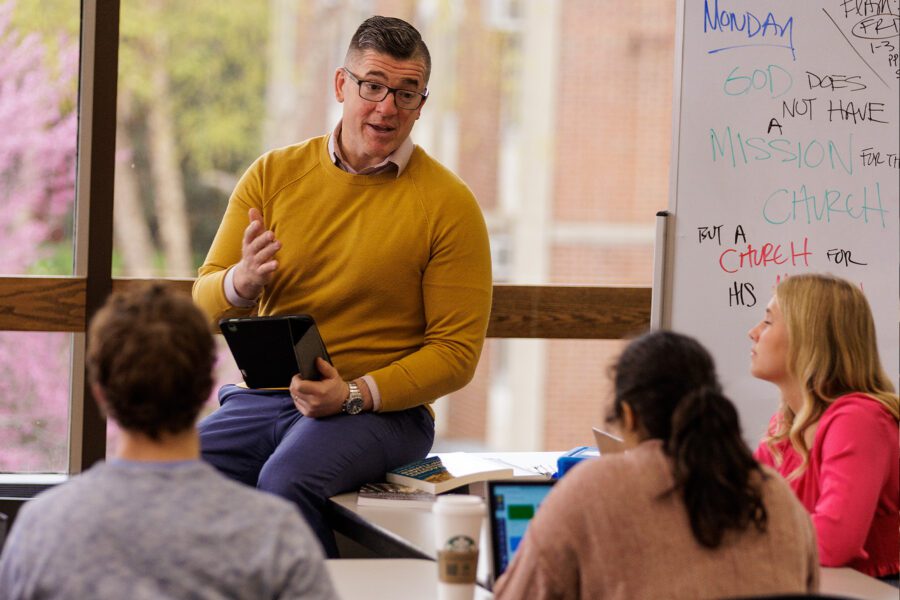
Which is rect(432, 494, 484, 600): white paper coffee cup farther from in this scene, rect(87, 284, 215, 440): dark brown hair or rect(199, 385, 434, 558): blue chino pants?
rect(199, 385, 434, 558): blue chino pants

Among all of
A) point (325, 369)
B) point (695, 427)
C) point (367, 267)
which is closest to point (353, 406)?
→ point (325, 369)

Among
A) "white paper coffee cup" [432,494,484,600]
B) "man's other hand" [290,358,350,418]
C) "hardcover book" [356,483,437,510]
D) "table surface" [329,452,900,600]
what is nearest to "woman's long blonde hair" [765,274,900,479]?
"table surface" [329,452,900,600]

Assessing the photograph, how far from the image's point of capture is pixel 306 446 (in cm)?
241

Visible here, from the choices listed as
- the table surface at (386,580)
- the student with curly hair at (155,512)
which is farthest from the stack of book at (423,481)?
the student with curly hair at (155,512)

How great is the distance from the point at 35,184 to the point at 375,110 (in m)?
1.38

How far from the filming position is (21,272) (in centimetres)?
337

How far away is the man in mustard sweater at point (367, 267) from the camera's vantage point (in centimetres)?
254

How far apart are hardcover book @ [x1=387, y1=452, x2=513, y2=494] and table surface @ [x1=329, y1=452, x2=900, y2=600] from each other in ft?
0.29

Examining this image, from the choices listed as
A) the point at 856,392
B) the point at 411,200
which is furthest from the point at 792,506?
the point at 411,200

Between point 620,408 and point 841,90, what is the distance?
6.62 ft

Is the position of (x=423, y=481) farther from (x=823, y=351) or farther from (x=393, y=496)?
(x=823, y=351)

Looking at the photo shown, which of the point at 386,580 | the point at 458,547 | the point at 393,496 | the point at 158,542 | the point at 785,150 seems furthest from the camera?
the point at 785,150

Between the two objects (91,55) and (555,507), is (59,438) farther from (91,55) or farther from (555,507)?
(555,507)

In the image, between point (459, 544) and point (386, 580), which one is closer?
point (459, 544)
